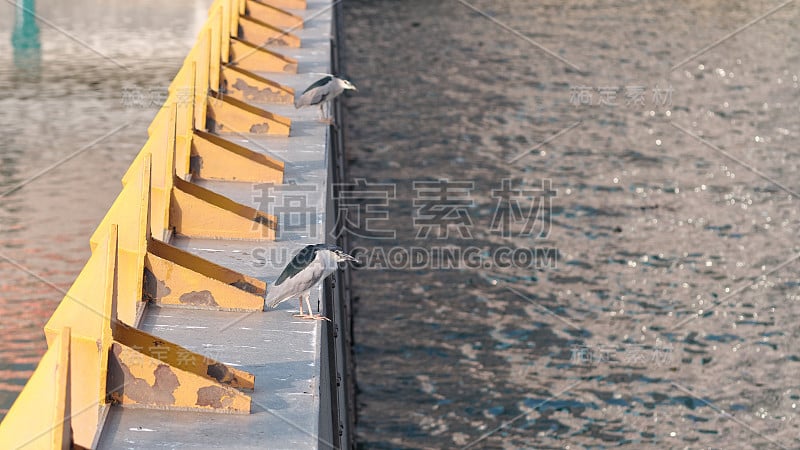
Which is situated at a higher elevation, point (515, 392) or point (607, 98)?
point (607, 98)

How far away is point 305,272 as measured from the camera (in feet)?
21.5

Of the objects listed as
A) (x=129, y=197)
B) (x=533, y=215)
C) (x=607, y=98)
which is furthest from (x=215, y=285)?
(x=607, y=98)

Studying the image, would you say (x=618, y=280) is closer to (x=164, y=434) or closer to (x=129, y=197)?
(x=129, y=197)

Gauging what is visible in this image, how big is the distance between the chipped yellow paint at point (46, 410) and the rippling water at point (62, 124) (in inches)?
265

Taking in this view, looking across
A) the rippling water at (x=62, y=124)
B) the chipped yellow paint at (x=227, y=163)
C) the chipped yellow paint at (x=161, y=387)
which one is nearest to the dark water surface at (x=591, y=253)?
the chipped yellow paint at (x=227, y=163)

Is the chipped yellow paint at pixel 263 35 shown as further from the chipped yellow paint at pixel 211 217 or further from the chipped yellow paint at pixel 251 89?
the chipped yellow paint at pixel 211 217

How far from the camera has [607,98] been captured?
31.1 meters

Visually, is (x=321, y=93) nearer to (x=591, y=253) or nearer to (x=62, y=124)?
(x=591, y=253)

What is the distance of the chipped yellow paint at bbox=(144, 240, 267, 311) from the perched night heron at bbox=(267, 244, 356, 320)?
275 millimetres

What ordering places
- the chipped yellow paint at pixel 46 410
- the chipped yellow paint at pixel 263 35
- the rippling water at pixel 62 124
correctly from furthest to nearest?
the chipped yellow paint at pixel 263 35
the rippling water at pixel 62 124
the chipped yellow paint at pixel 46 410

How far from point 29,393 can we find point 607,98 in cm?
2711

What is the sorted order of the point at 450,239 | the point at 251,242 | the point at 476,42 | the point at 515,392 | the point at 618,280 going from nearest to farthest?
the point at 251,242, the point at 515,392, the point at 618,280, the point at 450,239, the point at 476,42

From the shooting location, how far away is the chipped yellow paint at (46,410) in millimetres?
4398

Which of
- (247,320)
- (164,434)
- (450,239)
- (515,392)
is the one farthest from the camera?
(450,239)
